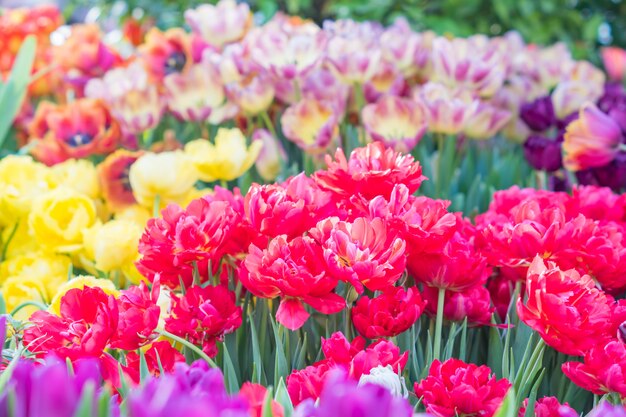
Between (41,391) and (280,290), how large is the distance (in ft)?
0.90

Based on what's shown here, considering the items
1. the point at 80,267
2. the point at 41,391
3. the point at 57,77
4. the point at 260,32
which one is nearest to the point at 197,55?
the point at 260,32

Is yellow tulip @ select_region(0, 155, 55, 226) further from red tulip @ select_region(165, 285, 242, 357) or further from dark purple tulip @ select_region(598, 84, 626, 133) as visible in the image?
dark purple tulip @ select_region(598, 84, 626, 133)

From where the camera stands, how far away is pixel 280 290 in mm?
583

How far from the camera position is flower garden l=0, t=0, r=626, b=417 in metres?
0.54

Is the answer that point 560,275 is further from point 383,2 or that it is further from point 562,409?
point 383,2

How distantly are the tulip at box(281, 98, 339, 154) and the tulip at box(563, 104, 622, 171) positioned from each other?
36cm

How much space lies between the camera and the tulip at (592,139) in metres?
1.10

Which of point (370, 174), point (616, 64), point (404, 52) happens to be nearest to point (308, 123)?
point (404, 52)

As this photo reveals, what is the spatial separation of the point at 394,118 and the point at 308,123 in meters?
0.13

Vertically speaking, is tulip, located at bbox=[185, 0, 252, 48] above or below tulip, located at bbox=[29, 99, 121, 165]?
above

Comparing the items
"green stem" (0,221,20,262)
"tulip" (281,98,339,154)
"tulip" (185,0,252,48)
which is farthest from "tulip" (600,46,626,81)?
"green stem" (0,221,20,262)

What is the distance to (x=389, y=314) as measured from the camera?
2.01 feet

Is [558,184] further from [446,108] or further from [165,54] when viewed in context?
[165,54]

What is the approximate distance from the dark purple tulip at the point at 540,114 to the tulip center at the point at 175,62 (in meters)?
0.71
